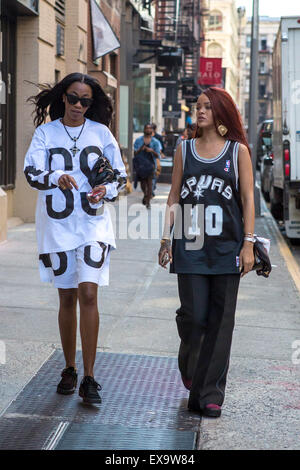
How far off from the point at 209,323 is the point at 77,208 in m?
1.01

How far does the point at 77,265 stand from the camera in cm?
513

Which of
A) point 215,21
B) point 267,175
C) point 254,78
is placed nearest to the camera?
point 254,78

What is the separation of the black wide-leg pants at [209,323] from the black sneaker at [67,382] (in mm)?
777

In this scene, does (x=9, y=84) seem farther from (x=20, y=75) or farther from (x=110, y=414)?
(x=110, y=414)

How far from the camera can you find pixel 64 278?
5172mm

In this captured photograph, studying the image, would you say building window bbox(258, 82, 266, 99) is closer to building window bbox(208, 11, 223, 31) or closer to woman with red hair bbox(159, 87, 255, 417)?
building window bbox(208, 11, 223, 31)

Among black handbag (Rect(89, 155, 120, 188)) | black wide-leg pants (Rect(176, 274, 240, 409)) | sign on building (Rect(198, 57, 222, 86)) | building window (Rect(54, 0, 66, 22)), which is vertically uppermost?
sign on building (Rect(198, 57, 222, 86))

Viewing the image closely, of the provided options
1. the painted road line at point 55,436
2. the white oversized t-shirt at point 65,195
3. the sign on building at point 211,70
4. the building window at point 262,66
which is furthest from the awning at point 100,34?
the building window at point 262,66

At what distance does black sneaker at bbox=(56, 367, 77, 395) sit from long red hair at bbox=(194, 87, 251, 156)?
1716mm

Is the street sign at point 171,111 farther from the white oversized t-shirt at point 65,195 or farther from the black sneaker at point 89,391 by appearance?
the black sneaker at point 89,391

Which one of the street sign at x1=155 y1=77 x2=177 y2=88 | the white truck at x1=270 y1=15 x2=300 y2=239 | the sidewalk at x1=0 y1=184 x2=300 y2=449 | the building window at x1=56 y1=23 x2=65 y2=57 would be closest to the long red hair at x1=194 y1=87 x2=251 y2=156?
the sidewalk at x1=0 y1=184 x2=300 y2=449

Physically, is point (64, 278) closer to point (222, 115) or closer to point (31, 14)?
point (222, 115)

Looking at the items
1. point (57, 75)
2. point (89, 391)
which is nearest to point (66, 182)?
point (89, 391)

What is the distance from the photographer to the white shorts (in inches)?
199
